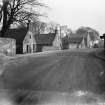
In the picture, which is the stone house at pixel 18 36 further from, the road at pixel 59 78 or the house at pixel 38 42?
the road at pixel 59 78

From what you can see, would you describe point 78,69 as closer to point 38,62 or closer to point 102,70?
point 102,70

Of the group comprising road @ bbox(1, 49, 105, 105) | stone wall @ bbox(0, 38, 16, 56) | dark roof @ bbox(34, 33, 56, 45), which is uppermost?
dark roof @ bbox(34, 33, 56, 45)

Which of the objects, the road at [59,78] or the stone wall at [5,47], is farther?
the stone wall at [5,47]

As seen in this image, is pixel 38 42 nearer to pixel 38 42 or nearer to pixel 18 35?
pixel 38 42

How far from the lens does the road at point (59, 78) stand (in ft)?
12.0

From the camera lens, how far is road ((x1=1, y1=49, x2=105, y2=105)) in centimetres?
365

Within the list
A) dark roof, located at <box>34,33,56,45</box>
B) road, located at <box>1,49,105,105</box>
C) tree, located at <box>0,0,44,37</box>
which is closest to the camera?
road, located at <box>1,49,105,105</box>

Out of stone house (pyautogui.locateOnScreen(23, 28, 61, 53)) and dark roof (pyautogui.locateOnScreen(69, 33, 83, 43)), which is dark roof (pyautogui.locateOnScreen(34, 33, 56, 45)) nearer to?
stone house (pyautogui.locateOnScreen(23, 28, 61, 53))

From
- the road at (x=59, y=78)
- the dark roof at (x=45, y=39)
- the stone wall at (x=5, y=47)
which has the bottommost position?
the road at (x=59, y=78)

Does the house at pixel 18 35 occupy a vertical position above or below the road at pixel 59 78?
above

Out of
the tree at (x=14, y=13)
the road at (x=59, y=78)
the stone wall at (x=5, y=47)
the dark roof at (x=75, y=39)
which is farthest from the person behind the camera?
the dark roof at (x=75, y=39)

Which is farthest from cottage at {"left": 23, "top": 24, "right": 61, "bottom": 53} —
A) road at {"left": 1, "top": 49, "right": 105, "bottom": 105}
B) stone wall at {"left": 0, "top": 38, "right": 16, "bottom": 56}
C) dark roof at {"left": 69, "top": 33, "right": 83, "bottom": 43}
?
road at {"left": 1, "top": 49, "right": 105, "bottom": 105}

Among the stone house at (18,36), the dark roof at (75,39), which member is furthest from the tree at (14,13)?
the dark roof at (75,39)

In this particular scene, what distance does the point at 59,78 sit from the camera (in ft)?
12.9
